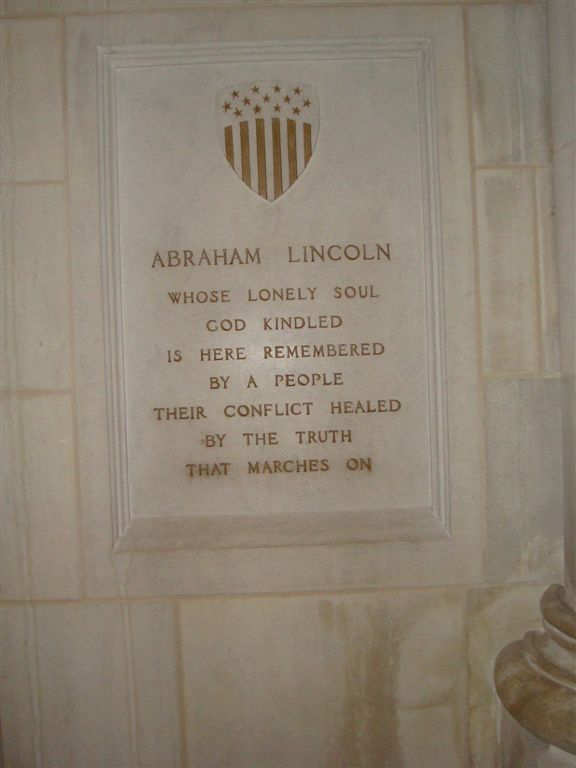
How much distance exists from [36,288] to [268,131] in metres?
1.01

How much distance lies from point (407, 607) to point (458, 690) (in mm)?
348

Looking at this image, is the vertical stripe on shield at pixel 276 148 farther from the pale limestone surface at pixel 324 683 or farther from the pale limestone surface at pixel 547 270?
the pale limestone surface at pixel 324 683

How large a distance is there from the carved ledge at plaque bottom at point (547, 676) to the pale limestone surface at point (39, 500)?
1528mm

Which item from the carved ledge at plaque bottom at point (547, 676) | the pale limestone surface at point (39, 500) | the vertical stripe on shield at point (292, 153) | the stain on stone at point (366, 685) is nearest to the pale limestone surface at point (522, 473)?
the carved ledge at plaque bottom at point (547, 676)

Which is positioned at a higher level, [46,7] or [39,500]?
[46,7]

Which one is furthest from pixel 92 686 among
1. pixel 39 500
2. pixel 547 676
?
pixel 547 676

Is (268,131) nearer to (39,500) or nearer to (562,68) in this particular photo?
(562,68)

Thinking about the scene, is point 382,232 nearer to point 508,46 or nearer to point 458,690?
point 508,46

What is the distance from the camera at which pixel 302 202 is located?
2080 mm

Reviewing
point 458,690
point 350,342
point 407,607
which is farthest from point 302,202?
point 458,690

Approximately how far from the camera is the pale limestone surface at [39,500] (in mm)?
2094

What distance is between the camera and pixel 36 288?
6.87 ft

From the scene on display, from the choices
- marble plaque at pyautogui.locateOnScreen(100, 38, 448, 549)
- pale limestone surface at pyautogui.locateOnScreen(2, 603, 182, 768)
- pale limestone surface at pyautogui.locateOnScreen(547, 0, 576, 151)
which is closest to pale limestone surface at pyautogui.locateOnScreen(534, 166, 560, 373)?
pale limestone surface at pyautogui.locateOnScreen(547, 0, 576, 151)

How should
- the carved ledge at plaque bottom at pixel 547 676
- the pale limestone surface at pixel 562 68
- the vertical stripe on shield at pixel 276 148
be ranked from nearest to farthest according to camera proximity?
the carved ledge at plaque bottom at pixel 547 676, the pale limestone surface at pixel 562 68, the vertical stripe on shield at pixel 276 148
